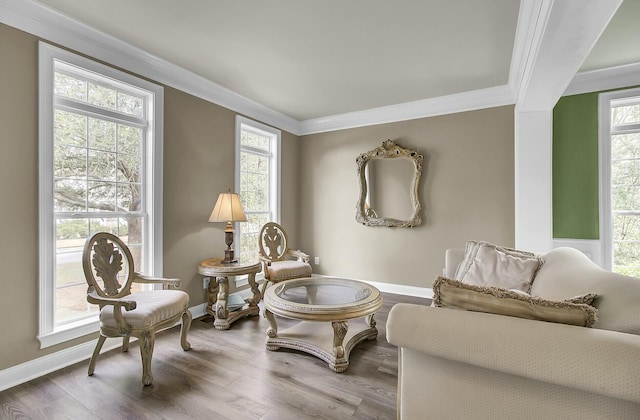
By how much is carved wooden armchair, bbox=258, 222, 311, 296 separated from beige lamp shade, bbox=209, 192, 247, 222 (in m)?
0.62

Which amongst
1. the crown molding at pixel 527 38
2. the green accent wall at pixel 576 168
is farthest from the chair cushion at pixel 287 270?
the green accent wall at pixel 576 168

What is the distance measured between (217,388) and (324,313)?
0.85 metres

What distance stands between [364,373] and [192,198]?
2.44 meters

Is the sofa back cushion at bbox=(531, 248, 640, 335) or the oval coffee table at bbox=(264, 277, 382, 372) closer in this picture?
the sofa back cushion at bbox=(531, 248, 640, 335)

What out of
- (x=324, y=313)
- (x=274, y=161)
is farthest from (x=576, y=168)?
(x=274, y=161)

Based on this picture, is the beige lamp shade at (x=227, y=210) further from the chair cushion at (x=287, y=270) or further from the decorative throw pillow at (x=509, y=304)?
the decorative throw pillow at (x=509, y=304)

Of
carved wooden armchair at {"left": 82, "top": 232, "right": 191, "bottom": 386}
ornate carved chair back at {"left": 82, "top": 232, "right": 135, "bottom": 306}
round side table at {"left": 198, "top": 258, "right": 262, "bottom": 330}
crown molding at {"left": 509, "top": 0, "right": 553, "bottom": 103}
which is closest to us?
crown molding at {"left": 509, "top": 0, "right": 553, "bottom": 103}

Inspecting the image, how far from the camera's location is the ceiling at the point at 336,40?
7.01 feet

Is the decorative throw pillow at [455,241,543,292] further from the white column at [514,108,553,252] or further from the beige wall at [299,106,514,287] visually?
the beige wall at [299,106,514,287]

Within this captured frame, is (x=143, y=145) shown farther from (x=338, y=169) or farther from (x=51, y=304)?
(x=338, y=169)

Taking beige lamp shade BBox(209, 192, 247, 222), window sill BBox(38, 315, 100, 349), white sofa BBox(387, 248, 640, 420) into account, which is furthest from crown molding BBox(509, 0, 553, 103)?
window sill BBox(38, 315, 100, 349)

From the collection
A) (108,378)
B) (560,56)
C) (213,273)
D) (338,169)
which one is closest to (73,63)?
(213,273)

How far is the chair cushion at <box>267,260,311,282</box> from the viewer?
335 centimetres

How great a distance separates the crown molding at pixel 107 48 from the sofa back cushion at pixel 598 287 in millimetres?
3567
